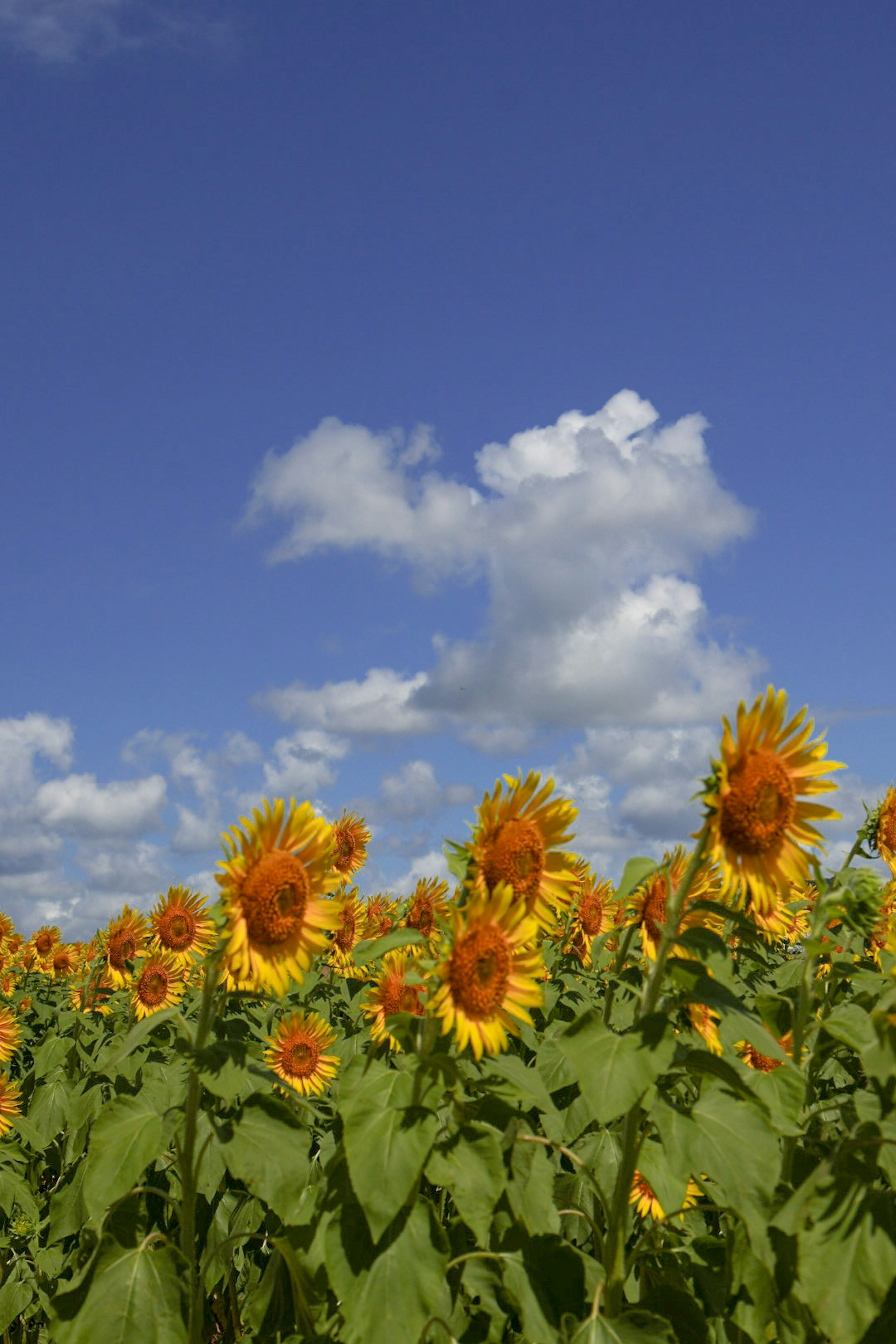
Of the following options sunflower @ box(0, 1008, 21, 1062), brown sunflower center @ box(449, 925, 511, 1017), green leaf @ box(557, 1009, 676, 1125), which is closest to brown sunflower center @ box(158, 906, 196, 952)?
sunflower @ box(0, 1008, 21, 1062)

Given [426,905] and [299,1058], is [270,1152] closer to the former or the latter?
[426,905]

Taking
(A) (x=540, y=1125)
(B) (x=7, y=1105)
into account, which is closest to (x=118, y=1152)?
(A) (x=540, y=1125)

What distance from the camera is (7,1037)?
813 centimetres

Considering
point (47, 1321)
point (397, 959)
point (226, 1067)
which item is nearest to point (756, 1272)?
point (226, 1067)

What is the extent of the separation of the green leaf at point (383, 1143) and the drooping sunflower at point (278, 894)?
621 mm

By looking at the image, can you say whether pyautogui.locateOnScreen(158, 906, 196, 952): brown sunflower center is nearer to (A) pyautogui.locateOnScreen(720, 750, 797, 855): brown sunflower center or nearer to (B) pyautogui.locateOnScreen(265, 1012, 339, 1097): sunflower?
(B) pyautogui.locateOnScreen(265, 1012, 339, 1097): sunflower

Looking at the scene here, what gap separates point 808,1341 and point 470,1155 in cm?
122

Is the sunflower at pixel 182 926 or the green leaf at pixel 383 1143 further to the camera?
the sunflower at pixel 182 926

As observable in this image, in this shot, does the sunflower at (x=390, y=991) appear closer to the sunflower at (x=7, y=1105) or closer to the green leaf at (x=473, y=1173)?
the green leaf at (x=473, y=1173)

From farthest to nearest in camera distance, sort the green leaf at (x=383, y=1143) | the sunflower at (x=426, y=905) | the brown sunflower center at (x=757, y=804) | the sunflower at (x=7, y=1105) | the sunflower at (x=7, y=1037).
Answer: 1. the sunflower at (x=7, y=1037)
2. the sunflower at (x=7, y=1105)
3. the sunflower at (x=426, y=905)
4. the brown sunflower center at (x=757, y=804)
5. the green leaf at (x=383, y=1143)

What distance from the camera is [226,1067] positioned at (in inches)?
131

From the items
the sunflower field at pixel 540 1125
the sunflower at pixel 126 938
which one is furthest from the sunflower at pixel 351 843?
the sunflower field at pixel 540 1125

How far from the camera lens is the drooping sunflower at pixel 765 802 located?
10.3 feet

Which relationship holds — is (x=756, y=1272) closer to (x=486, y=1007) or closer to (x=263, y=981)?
(x=486, y=1007)
